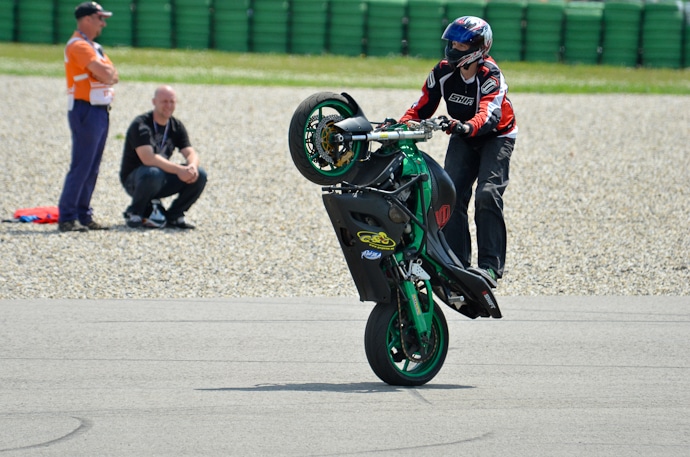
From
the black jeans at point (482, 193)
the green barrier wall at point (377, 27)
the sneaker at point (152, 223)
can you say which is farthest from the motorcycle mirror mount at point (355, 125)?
the green barrier wall at point (377, 27)

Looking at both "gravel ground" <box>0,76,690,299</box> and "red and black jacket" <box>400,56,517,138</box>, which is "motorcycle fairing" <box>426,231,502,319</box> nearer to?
"red and black jacket" <box>400,56,517,138</box>

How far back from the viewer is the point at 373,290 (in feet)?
18.1

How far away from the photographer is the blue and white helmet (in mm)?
5977

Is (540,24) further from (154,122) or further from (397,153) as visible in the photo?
(397,153)

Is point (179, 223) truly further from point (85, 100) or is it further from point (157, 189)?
point (85, 100)

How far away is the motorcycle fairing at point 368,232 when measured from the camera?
546 cm

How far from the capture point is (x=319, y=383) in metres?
5.82

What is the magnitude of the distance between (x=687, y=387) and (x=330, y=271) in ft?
13.1

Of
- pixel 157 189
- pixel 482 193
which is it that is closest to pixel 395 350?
pixel 482 193

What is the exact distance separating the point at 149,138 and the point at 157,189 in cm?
48

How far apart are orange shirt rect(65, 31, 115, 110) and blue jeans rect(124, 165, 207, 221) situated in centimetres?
77

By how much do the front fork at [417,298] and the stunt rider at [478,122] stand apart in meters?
0.51

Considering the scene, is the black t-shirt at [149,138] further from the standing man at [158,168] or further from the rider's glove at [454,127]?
the rider's glove at [454,127]

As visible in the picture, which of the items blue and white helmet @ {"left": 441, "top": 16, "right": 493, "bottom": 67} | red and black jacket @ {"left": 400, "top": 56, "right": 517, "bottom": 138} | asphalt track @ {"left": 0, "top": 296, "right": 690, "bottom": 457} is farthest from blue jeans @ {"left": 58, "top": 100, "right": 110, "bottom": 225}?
blue and white helmet @ {"left": 441, "top": 16, "right": 493, "bottom": 67}
